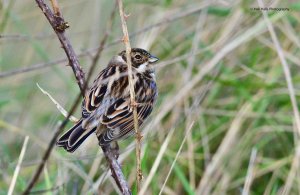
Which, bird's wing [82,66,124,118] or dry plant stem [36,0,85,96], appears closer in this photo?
dry plant stem [36,0,85,96]

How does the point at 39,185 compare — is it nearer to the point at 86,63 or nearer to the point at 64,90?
the point at 64,90

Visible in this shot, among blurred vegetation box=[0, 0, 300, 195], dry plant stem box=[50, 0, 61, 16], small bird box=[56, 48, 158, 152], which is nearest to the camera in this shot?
dry plant stem box=[50, 0, 61, 16]

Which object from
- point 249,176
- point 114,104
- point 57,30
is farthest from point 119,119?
point 57,30

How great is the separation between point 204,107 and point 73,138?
1.58m

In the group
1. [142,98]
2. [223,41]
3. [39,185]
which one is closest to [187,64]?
[223,41]

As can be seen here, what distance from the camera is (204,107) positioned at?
4621 millimetres

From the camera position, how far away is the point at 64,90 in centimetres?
509

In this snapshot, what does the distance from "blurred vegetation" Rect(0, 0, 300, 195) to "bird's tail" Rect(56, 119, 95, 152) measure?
20.9 inches

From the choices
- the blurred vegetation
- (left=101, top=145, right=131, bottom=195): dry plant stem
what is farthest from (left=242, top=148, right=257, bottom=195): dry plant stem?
(left=101, top=145, right=131, bottom=195): dry plant stem

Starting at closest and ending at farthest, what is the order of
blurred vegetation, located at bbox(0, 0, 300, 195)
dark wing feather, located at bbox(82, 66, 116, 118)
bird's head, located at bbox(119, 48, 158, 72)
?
dark wing feather, located at bbox(82, 66, 116, 118), bird's head, located at bbox(119, 48, 158, 72), blurred vegetation, located at bbox(0, 0, 300, 195)

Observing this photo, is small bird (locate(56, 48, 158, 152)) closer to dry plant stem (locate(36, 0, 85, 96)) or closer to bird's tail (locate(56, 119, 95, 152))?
bird's tail (locate(56, 119, 95, 152))

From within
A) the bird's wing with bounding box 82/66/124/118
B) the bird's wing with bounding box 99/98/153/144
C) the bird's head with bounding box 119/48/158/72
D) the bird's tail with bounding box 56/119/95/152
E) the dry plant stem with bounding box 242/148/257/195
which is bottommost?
the dry plant stem with bounding box 242/148/257/195

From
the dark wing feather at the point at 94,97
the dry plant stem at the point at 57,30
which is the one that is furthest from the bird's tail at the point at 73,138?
the dry plant stem at the point at 57,30

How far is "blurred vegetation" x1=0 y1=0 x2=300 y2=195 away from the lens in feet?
13.8
